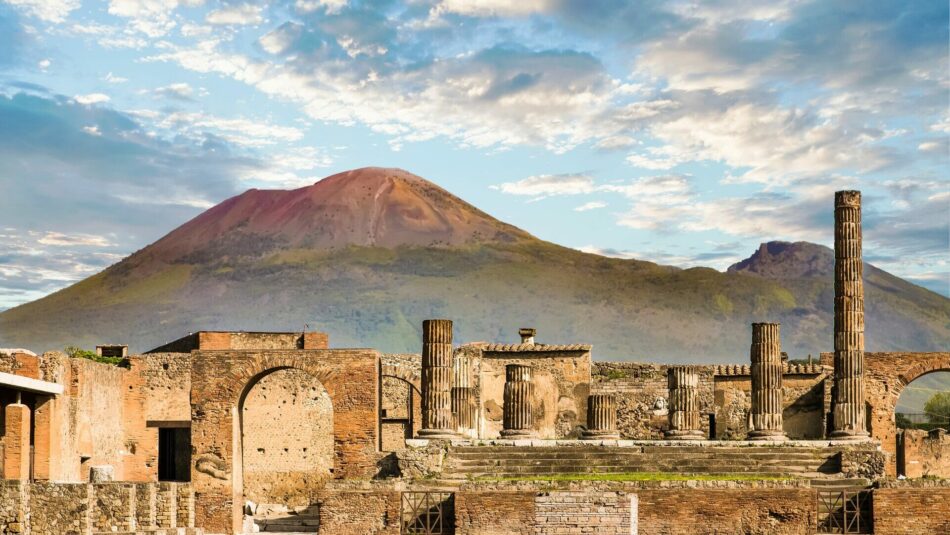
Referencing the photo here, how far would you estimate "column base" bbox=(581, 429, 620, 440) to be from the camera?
38.8 meters

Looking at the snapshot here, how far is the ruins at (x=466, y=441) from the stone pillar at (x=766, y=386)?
55 millimetres

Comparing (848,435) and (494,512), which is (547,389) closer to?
(848,435)

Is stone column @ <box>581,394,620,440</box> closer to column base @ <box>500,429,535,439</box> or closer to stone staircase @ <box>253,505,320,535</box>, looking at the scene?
column base @ <box>500,429,535,439</box>

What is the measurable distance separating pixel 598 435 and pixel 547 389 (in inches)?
225

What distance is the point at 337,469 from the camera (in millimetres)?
37625

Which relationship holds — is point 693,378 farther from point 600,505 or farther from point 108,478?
point 108,478

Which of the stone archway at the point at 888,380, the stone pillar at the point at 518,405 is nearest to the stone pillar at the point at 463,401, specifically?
the stone pillar at the point at 518,405

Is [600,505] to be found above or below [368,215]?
below

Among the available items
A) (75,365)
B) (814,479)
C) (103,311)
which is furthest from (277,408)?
(103,311)

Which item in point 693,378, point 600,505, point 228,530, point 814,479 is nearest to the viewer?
point 600,505

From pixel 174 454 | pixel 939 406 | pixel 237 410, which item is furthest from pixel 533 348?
pixel 939 406

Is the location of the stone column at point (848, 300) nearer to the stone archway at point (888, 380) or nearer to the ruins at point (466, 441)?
the ruins at point (466, 441)

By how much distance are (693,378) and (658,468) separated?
17.3ft

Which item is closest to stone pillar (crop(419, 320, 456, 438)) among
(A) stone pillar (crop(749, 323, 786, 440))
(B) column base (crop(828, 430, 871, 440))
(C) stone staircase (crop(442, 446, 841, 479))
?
(C) stone staircase (crop(442, 446, 841, 479))
